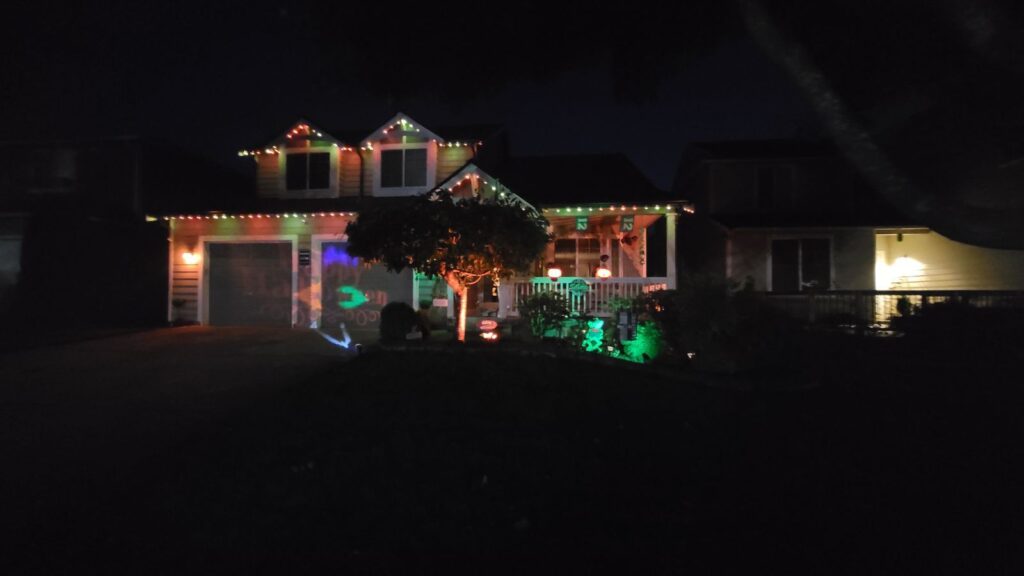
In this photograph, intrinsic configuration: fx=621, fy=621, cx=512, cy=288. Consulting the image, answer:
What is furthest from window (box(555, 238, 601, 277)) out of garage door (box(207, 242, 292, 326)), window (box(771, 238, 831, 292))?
garage door (box(207, 242, 292, 326))

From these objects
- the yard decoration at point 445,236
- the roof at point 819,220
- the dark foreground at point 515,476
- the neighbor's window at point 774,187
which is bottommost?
the dark foreground at point 515,476

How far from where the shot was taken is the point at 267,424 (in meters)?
6.35

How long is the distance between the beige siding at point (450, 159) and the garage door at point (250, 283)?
420 cm

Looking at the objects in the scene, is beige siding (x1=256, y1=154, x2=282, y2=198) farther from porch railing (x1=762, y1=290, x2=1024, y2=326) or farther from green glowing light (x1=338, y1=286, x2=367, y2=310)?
porch railing (x1=762, y1=290, x2=1024, y2=326)

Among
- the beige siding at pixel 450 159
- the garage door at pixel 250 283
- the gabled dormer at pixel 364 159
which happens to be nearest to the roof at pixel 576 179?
the beige siding at pixel 450 159

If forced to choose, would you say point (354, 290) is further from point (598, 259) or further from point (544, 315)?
point (598, 259)

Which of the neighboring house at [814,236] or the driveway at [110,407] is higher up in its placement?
the neighboring house at [814,236]

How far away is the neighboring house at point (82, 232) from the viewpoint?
51.4 feet

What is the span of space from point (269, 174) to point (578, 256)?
28.3 feet

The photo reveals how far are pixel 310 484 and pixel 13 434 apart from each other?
147 inches

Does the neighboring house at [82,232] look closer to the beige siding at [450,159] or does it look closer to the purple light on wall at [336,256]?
the purple light on wall at [336,256]

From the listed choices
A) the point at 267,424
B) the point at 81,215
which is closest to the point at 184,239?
the point at 81,215

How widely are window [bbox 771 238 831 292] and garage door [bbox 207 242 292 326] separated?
12617 millimetres

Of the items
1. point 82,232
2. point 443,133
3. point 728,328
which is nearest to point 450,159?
point 443,133
